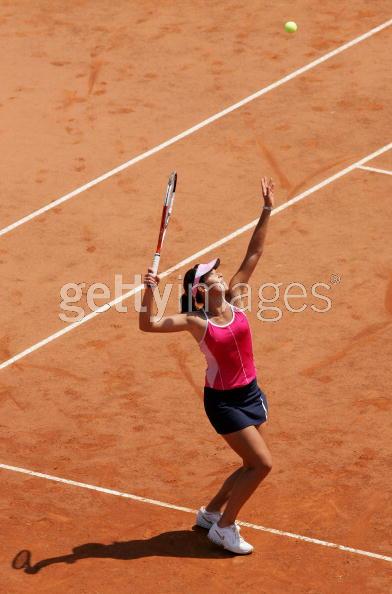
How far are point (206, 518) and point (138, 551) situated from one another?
2.13 ft

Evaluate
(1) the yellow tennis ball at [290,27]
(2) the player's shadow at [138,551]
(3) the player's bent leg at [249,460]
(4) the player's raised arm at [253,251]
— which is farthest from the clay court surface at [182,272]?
(4) the player's raised arm at [253,251]

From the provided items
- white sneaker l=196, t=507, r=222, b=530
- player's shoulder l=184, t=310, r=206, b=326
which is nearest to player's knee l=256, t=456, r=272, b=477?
white sneaker l=196, t=507, r=222, b=530

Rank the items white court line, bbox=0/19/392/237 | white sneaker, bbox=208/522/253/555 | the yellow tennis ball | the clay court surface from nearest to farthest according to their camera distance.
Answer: white sneaker, bbox=208/522/253/555
the clay court surface
white court line, bbox=0/19/392/237
the yellow tennis ball

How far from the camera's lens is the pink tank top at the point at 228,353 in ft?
34.6

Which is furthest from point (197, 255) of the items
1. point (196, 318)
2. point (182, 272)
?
point (196, 318)

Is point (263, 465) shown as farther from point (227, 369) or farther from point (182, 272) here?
point (182, 272)

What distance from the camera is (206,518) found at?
1122 centimetres

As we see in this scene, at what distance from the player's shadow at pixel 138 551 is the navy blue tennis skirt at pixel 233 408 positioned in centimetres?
112

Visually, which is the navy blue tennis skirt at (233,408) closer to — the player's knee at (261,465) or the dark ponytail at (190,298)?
the player's knee at (261,465)

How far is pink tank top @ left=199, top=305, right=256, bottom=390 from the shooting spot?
10.5 meters

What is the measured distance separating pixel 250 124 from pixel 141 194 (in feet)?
7.77

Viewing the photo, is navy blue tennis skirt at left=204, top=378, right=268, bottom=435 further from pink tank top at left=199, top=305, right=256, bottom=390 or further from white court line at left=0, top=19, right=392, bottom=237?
white court line at left=0, top=19, right=392, bottom=237

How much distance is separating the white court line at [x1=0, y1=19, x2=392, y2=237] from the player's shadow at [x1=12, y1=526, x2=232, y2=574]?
21.4 feet

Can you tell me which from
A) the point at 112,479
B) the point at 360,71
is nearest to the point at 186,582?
the point at 112,479
